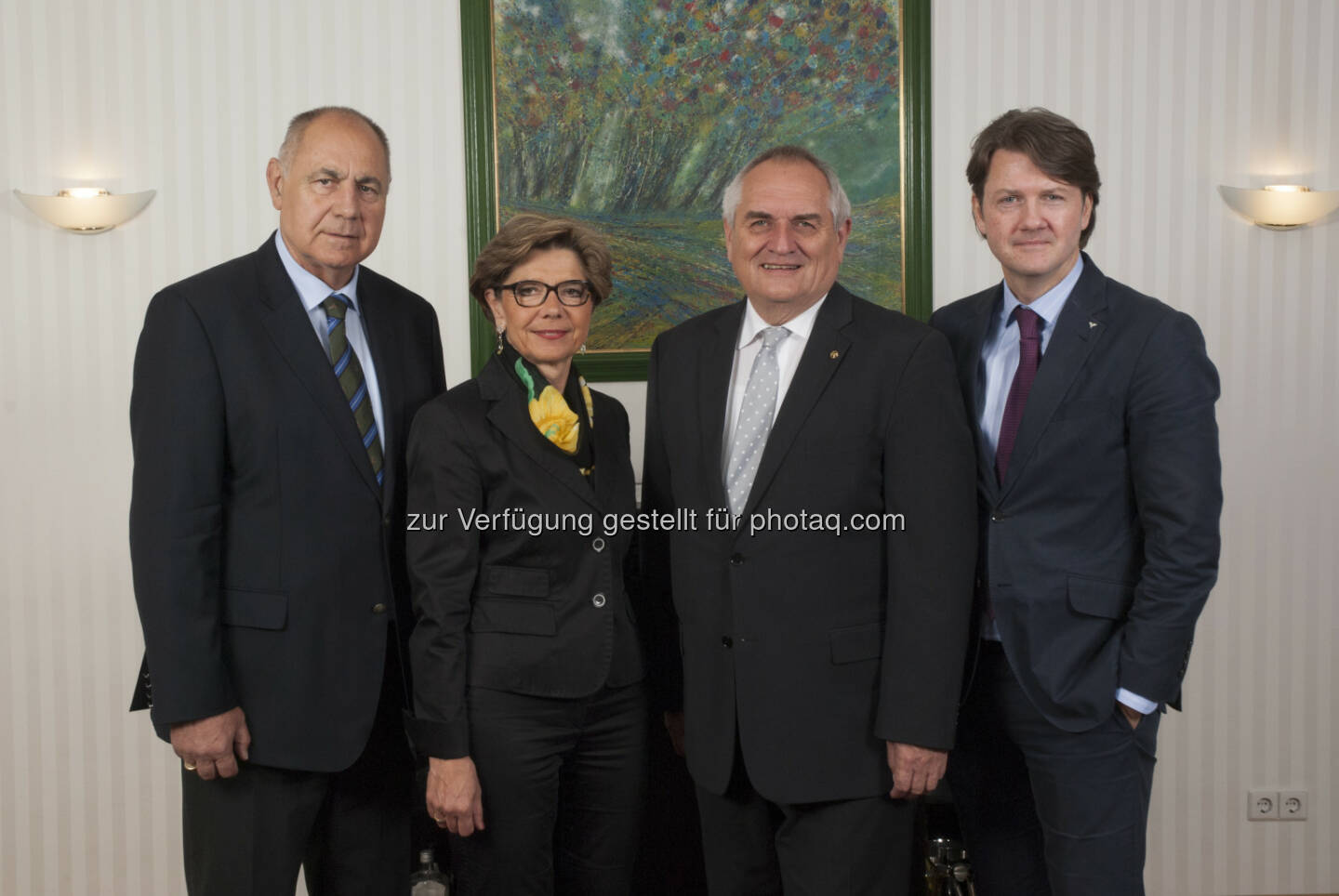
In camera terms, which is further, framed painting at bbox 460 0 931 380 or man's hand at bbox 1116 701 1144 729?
framed painting at bbox 460 0 931 380

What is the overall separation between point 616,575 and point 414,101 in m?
2.09

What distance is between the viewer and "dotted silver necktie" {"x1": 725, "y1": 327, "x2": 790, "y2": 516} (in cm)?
212

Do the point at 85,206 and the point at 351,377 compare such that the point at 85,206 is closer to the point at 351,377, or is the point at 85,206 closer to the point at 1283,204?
the point at 351,377

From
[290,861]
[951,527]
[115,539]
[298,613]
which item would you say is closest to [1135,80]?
[951,527]

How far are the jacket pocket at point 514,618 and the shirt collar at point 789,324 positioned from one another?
0.68 meters

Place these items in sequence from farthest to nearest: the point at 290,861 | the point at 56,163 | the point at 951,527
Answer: the point at 56,163
the point at 290,861
the point at 951,527

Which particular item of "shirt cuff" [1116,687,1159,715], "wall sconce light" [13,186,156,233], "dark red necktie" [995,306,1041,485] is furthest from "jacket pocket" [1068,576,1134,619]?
"wall sconce light" [13,186,156,233]

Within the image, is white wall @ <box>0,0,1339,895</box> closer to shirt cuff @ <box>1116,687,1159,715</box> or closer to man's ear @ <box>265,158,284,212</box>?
man's ear @ <box>265,158,284,212</box>

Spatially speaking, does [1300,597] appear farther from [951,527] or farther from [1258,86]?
[951,527]

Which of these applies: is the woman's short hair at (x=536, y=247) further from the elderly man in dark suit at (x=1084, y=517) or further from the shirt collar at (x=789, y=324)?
the elderly man in dark suit at (x=1084, y=517)

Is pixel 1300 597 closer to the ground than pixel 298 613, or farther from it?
closer to the ground

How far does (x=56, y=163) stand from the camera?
11.5 ft

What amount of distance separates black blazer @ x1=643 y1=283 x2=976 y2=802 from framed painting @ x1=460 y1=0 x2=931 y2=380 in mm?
1629

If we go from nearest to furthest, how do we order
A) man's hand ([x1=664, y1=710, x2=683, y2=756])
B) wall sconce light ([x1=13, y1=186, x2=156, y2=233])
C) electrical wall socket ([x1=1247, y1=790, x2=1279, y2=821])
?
man's hand ([x1=664, y1=710, x2=683, y2=756])
wall sconce light ([x1=13, y1=186, x2=156, y2=233])
electrical wall socket ([x1=1247, y1=790, x2=1279, y2=821])
